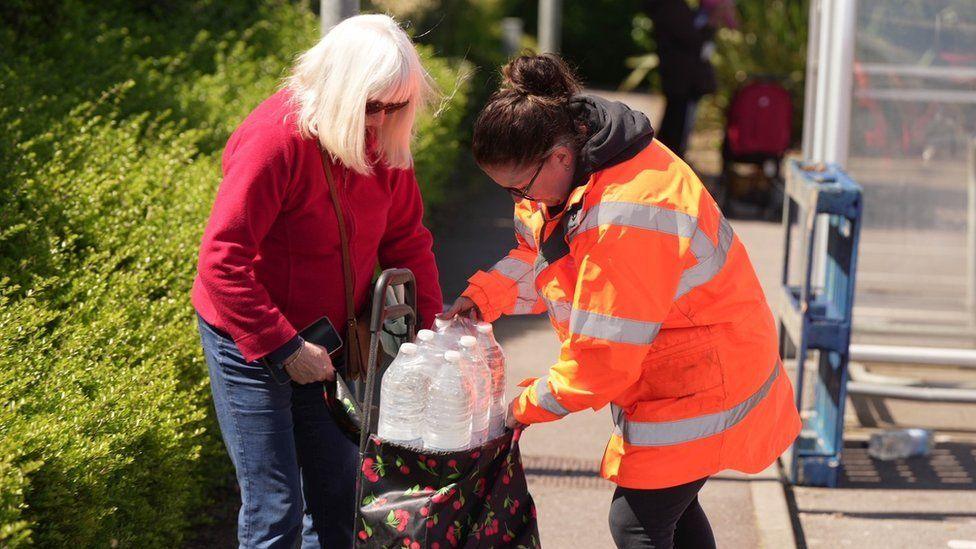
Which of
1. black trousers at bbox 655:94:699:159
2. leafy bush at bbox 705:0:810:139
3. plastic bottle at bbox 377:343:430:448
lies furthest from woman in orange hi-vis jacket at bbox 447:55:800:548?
leafy bush at bbox 705:0:810:139

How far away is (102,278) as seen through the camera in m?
3.96

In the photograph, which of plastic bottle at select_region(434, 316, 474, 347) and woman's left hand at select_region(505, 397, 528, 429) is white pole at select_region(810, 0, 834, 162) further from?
woman's left hand at select_region(505, 397, 528, 429)

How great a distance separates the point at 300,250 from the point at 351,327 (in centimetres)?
28

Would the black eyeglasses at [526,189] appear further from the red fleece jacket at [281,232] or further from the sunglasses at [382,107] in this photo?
the red fleece jacket at [281,232]

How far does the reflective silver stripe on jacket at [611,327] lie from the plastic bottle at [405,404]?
0.42 metres

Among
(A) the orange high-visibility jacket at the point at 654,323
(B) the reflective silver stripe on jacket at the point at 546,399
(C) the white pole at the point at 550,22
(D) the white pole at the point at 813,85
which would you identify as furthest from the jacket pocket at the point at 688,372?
(C) the white pole at the point at 550,22

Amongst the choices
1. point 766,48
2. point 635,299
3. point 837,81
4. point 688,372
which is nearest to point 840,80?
point 837,81

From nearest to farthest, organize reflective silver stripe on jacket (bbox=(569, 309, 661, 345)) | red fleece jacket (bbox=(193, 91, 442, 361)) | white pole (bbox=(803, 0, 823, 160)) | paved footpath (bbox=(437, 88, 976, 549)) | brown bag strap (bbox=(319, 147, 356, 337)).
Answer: reflective silver stripe on jacket (bbox=(569, 309, 661, 345)) < red fleece jacket (bbox=(193, 91, 442, 361)) < brown bag strap (bbox=(319, 147, 356, 337)) < paved footpath (bbox=(437, 88, 976, 549)) < white pole (bbox=(803, 0, 823, 160))

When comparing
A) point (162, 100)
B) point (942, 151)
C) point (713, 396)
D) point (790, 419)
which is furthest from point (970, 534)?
point (162, 100)

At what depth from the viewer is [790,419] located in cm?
314

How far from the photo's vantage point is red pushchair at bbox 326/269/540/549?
8.97ft

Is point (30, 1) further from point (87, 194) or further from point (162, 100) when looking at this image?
point (87, 194)

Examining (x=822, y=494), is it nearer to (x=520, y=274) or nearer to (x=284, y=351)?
(x=520, y=274)

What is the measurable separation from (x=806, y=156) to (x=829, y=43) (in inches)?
27.2
